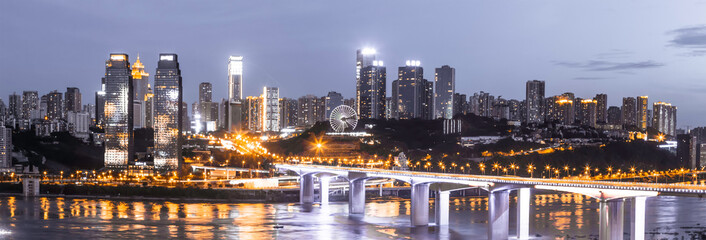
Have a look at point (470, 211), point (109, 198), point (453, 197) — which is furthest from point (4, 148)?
point (470, 211)

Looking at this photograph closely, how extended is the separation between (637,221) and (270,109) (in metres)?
155

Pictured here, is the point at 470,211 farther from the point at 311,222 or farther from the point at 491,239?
the point at 491,239

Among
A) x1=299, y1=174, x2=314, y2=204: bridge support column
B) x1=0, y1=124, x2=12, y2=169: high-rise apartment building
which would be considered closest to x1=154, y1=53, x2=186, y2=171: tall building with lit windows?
x1=0, y1=124, x2=12, y2=169: high-rise apartment building

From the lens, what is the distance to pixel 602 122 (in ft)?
547

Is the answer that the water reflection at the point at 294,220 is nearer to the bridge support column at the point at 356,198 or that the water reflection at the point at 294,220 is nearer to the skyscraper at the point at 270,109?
the bridge support column at the point at 356,198

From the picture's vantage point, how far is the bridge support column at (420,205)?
48750mm

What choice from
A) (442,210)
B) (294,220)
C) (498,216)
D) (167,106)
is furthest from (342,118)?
(498,216)

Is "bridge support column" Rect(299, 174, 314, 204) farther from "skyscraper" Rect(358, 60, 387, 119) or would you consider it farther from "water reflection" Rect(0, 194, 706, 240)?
"skyscraper" Rect(358, 60, 387, 119)

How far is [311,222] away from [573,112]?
125332mm

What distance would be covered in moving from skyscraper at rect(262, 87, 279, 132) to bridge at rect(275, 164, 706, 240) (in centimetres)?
12398

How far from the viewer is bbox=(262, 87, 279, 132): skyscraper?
607 ft

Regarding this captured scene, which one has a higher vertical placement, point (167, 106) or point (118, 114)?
point (167, 106)

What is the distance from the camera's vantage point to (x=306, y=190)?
69375mm

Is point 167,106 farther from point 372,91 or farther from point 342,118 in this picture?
point 372,91
